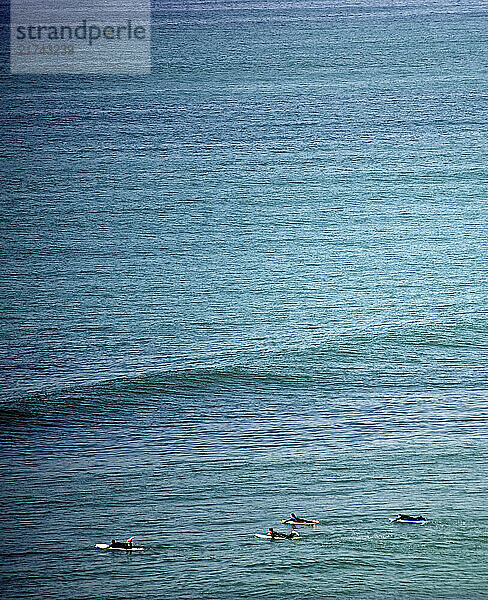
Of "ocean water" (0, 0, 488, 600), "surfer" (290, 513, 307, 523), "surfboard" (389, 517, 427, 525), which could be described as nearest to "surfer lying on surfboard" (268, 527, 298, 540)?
"ocean water" (0, 0, 488, 600)

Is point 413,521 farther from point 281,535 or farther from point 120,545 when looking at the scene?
point 120,545

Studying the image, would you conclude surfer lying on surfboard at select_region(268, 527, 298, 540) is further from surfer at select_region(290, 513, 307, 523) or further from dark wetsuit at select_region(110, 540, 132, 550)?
dark wetsuit at select_region(110, 540, 132, 550)

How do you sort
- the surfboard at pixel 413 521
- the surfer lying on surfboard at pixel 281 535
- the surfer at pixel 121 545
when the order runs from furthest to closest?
1. the surfboard at pixel 413 521
2. the surfer lying on surfboard at pixel 281 535
3. the surfer at pixel 121 545

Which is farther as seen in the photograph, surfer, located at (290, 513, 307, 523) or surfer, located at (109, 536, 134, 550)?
surfer, located at (290, 513, 307, 523)

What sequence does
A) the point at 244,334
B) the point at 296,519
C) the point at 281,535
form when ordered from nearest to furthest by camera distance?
1. the point at 281,535
2. the point at 296,519
3. the point at 244,334

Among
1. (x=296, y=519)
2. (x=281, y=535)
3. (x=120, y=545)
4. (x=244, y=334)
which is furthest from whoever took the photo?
(x=244, y=334)

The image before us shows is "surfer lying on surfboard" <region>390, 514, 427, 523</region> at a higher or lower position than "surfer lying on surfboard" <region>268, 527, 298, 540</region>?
higher

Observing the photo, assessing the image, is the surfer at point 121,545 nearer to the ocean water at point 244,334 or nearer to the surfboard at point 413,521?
the ocean water at point 244,334

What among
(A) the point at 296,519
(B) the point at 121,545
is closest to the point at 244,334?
(A) the point at 296,519

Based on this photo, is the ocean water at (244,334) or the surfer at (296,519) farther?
the surfer at (296,519)

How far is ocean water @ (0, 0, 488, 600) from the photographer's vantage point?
2561cm

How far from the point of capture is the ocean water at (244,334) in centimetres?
2561

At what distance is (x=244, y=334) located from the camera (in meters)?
39.9

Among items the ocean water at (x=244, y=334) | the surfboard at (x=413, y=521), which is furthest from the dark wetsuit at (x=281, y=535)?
the surfboard at (x=413, y=521)
